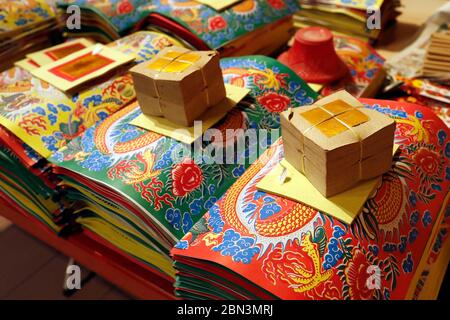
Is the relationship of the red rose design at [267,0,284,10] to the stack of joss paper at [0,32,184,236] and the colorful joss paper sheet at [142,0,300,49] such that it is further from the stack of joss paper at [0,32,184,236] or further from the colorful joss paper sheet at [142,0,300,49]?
the stack of joss paper at [0,32,184,236]

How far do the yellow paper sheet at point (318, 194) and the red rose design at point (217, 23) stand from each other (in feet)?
2.63

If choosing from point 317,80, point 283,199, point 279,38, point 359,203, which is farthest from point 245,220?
point 279,38

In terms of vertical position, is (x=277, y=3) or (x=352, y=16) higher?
(x=277, y=3)

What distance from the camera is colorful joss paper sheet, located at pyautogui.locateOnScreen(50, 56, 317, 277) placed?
0.94 meters

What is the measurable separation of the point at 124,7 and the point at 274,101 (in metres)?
0.79

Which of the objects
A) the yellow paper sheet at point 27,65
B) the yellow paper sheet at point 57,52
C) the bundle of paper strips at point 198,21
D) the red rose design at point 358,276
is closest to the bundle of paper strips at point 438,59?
the bundle of paper strips at point 198,21

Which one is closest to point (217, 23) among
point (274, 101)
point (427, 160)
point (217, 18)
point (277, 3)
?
point (217, 18)

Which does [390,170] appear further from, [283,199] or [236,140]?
[236,140]

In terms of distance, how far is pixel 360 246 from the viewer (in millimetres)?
768

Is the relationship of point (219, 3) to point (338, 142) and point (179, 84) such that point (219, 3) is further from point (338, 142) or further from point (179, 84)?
point (338, 142)

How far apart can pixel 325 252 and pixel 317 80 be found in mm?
823

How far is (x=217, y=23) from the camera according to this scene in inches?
59.8

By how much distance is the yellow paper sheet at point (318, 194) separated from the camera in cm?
79

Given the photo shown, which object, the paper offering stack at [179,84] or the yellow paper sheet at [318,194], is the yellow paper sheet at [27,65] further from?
the yellow paper sheet at [318,194]
